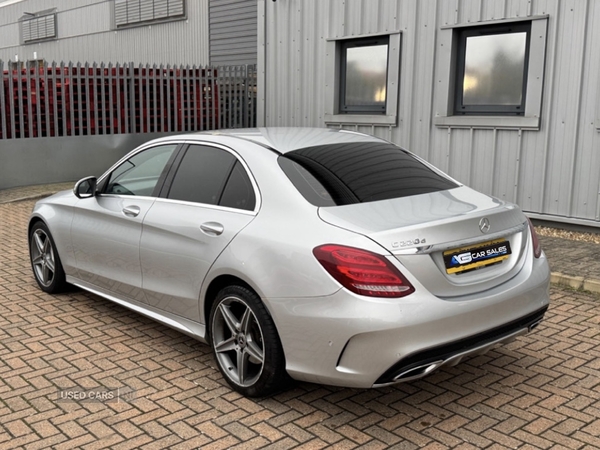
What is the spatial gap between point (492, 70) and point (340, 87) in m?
2.92

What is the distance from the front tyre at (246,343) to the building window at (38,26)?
25.1 m

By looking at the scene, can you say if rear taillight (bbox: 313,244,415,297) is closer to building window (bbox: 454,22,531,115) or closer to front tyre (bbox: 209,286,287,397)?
front tyre (bbox: 209,286,287,397)

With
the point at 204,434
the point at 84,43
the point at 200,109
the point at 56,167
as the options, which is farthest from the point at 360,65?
the point at 84,43

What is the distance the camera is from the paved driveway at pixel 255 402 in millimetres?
3516

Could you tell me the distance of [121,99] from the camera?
14.2 meters

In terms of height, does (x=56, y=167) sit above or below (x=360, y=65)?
below

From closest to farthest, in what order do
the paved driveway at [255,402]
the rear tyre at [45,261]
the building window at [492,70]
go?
the paved driveway at [255,402], the rear tyre at [45,261], the building window at [492,70]

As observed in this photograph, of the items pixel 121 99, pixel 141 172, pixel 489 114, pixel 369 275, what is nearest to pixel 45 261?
pixel 141 172

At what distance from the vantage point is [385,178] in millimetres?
4184

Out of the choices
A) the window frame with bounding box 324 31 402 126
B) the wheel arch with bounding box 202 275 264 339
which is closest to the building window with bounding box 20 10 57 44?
the window frame with bounding box 324 31 402 126

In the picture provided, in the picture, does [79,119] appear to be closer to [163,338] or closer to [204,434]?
[163,338]

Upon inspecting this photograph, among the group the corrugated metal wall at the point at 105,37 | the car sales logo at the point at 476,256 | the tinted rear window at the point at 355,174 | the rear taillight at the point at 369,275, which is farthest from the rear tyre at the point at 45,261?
the corrugated metal wall at the point at 105,37

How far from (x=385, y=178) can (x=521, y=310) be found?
3.73 ft

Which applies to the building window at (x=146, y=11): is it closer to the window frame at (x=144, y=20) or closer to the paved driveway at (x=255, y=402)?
the window frame at (x=144, y=20)
